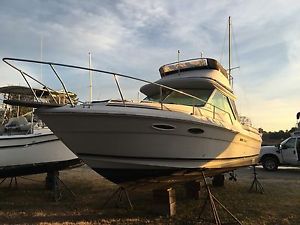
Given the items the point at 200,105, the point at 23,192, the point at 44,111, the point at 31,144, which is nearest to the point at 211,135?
the point at 200,105

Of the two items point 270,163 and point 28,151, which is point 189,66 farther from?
point 270,163

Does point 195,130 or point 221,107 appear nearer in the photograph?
point 195,130

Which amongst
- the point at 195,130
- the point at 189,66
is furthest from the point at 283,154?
the point at 195,130

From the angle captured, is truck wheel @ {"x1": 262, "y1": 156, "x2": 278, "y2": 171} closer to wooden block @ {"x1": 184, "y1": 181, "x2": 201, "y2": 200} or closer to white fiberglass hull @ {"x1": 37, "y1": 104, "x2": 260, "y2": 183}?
wooden block @ {"x1": 184, "y1": 181, "x2": 201, "y2": 200}

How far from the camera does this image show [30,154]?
10.0 meters

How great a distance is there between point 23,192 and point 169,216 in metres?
5.16

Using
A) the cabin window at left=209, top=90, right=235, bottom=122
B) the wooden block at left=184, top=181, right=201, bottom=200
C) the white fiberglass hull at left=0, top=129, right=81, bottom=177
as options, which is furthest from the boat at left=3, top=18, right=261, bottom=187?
the white fiberglass hull at left=0, top=129, right=81, bottom=177

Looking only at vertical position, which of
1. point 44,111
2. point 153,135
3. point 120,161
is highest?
point 44,111

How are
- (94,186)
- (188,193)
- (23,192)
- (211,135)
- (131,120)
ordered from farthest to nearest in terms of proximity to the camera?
(94,186)
(23,192)
(188,193)
(211,135)
(131,120)

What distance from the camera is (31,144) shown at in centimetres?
1008

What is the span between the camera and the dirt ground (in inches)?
298

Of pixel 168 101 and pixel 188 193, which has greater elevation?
pixel 168 101

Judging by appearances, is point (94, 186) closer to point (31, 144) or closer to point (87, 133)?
point (31, 144)

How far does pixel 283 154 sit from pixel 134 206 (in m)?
10.5
